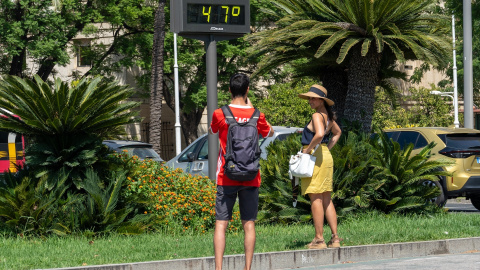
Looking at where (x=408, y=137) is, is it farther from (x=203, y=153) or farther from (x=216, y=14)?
(x=216, y=14)

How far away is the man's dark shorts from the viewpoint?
695cm

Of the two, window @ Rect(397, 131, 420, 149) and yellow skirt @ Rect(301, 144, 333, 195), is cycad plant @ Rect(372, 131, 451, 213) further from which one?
window @ Rect(397, 131, 420, 149)

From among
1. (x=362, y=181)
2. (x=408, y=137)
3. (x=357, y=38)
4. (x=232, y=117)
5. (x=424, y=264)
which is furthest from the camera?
(x=408, y=137)

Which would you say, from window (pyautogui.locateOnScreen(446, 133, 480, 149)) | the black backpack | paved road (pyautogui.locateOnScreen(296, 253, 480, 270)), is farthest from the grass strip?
window (pyautogui.locateOnScreen(446, 133, 480, 149))

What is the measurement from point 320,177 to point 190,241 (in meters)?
1.92

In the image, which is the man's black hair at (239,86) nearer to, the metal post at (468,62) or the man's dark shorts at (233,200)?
the man's dark shorts at (233,200)

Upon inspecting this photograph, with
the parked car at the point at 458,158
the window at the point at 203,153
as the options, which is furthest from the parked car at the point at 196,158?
the parked car at the point at 458,158

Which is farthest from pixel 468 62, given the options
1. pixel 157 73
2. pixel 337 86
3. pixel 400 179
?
pixel 157 73

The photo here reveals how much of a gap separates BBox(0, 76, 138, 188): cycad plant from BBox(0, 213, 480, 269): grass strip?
3.41ft

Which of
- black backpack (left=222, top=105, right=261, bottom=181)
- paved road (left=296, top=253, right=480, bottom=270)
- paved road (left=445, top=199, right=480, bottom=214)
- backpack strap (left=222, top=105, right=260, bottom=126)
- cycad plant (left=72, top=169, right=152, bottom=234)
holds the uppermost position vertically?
backpack strap (left=222, top=105, right=260, bottom=126)

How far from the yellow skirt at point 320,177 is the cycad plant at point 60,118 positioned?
3070mm

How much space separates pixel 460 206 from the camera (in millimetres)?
18234

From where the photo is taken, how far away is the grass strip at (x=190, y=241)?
8.02 m

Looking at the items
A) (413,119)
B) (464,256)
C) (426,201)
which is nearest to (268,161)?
(426,201)
